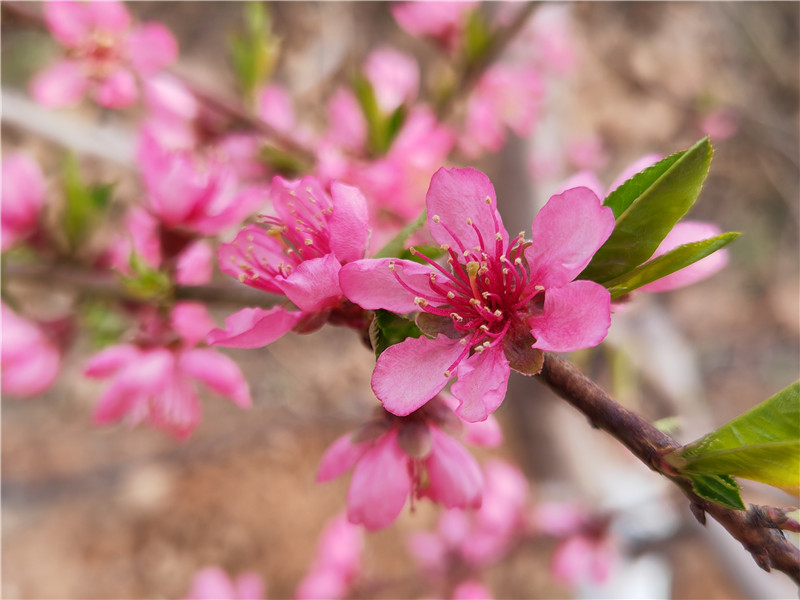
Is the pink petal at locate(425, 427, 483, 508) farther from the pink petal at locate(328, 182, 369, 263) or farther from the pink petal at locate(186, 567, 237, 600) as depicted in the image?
the pink petal at locate(186, 567, 237, 600)

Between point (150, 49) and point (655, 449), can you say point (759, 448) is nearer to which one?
point (655, 449)

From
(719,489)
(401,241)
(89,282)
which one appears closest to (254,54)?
(89,282)

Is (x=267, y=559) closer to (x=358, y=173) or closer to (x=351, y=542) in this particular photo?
(x=351, y=542)

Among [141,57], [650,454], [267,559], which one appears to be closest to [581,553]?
[650,454]

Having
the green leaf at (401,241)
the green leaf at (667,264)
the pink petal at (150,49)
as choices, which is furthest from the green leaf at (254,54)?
the green leaf at (667,264)

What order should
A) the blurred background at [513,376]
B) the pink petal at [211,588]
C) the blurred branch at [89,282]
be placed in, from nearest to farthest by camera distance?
the blurred branch at [89,282]
the pink petal at [211,588]
the blurred background at [513,376]

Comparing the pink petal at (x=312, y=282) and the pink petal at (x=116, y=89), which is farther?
the pink petal at (x=116, y=89)

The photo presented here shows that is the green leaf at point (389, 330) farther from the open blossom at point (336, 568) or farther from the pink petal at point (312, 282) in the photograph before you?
the open blossom at point (336, 568)

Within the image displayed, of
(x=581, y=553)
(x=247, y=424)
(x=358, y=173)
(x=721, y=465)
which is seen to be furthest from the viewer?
(x=247, y=424)
